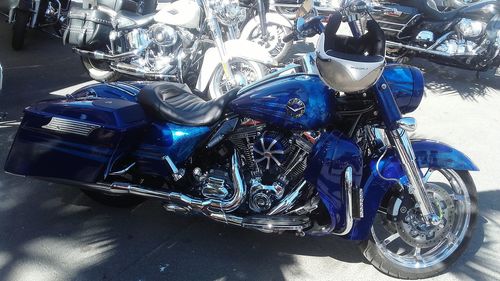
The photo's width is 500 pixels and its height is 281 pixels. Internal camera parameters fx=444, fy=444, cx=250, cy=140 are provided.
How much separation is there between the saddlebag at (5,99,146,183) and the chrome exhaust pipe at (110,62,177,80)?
2723mm

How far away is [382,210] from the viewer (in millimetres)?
2719

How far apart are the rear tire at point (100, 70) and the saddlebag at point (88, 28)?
1.17ft

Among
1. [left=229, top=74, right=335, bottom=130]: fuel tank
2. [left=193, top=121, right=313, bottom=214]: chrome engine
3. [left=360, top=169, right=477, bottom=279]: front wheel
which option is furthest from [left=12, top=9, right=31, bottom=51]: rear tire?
[left=360, top=169, right=477, bottom=279]: front wheel

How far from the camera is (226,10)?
5523mm

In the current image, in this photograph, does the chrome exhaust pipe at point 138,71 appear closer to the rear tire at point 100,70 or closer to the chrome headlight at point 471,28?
the rear tire at point 100,70

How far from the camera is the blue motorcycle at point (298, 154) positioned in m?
2.41

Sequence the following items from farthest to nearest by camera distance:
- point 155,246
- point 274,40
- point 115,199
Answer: point 274,40, point 115,199, point 155,246

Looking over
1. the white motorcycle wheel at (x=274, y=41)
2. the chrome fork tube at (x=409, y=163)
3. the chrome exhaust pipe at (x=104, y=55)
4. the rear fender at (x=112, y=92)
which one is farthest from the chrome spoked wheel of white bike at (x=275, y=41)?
the chrome fork tube at (x=409, y=163)

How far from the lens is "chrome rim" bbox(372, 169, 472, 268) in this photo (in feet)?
8.70

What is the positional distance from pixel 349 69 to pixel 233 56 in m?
2.97

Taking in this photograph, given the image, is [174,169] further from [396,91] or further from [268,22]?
[268,22]

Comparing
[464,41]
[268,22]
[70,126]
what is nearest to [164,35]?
[268,22]

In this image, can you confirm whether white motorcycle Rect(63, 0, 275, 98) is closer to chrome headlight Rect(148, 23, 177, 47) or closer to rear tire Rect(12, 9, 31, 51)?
chrome headlight Rect(148, 23, 177, 47)

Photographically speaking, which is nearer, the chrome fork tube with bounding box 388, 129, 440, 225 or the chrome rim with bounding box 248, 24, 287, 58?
the chrome fork tube with bounding box 388, 129, 440, 225
